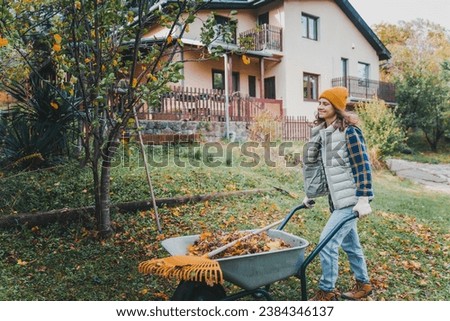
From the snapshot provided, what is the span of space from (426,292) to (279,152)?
557 centimetres

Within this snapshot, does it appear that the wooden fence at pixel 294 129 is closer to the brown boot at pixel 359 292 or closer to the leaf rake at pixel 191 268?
the brown boot at pixel 359 292

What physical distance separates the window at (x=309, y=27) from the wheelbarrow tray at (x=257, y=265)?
14.3 m

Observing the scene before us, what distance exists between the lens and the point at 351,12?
53.1 feet

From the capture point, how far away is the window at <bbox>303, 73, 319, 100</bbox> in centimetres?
1550

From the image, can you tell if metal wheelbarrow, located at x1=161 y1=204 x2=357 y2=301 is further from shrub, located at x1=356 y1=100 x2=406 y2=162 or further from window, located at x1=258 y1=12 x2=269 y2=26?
window, located at x1=258 y1=12 x2=269 y2=26

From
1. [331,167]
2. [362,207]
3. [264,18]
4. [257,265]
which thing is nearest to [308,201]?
[331,167]

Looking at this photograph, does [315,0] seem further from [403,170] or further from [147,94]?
[147,94]

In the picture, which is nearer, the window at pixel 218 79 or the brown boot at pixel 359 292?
the brown boot at pixel 359 292

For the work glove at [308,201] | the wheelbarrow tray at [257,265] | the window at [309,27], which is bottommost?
the wheelbarrow tray at [257,265]

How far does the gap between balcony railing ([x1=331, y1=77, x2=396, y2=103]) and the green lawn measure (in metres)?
10.5

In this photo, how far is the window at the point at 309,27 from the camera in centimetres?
1540

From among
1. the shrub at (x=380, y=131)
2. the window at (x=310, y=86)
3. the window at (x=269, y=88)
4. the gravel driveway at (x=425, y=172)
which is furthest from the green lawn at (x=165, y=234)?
the window at (x=310, y=86)

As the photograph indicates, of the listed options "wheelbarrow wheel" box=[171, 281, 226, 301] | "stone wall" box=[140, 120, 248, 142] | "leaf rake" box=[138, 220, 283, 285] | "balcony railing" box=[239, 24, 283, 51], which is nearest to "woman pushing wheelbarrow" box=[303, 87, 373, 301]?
"wheelbarrow wheel" box=[171, 281, 226, 301]

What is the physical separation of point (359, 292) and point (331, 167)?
1.08m
